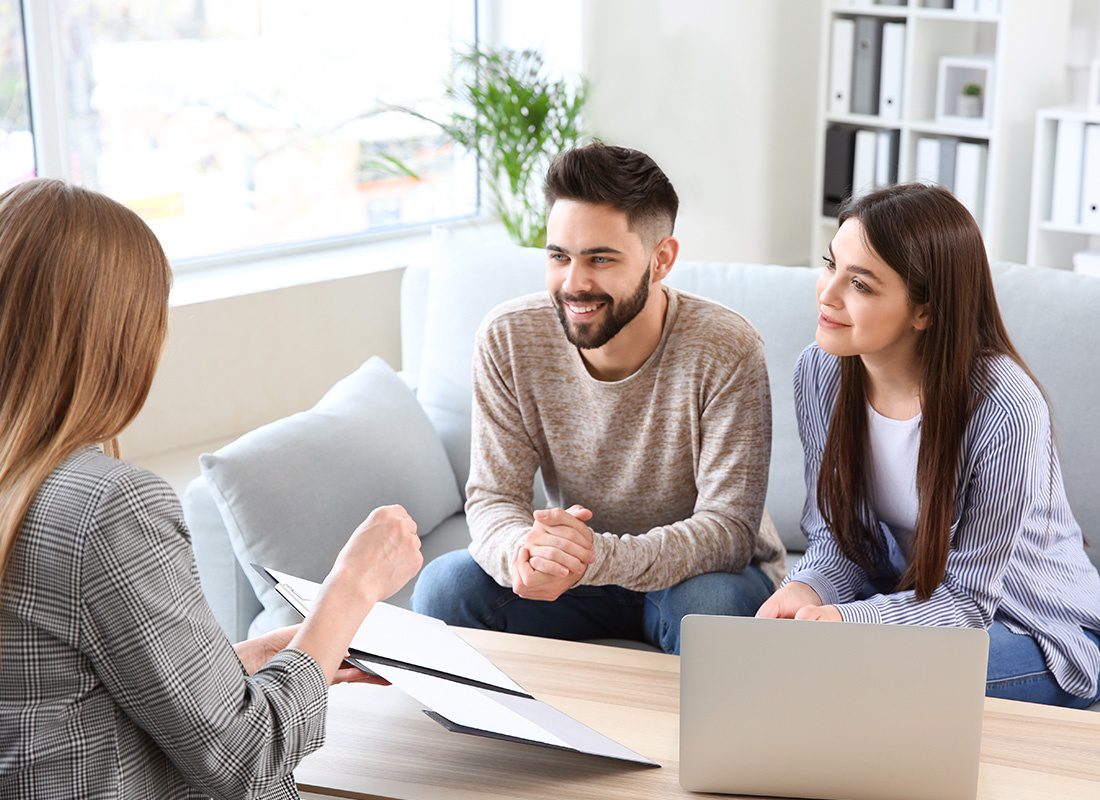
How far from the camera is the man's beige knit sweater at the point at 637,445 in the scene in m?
1.83

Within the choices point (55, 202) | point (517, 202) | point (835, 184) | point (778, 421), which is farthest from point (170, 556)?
point (835, 184)

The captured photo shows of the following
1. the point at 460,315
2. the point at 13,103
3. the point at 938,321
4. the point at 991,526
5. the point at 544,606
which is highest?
the point at 13,103

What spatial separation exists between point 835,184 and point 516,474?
9.26ft

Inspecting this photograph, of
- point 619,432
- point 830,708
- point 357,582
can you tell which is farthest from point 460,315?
point 830,708

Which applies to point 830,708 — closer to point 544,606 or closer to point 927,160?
point 544,606

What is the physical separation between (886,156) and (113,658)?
3770 mm

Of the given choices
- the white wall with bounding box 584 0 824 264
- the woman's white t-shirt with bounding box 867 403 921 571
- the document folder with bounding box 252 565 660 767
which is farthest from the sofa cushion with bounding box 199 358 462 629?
the white wall with bounding box 584 0 824 264

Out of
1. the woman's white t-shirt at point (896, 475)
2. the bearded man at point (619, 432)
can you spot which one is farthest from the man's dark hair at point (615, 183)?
the woman's white t-shirt at point (896, 475)

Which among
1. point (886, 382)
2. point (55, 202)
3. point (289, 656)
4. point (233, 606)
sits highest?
point (55, 202)

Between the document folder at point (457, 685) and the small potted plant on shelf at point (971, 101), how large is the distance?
3.32 meters

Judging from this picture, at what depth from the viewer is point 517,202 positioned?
13.8 feet

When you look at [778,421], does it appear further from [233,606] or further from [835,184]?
[835,184]

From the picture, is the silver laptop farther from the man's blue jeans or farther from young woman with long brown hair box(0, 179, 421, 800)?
the man's blue jeans

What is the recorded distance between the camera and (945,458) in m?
1.62
